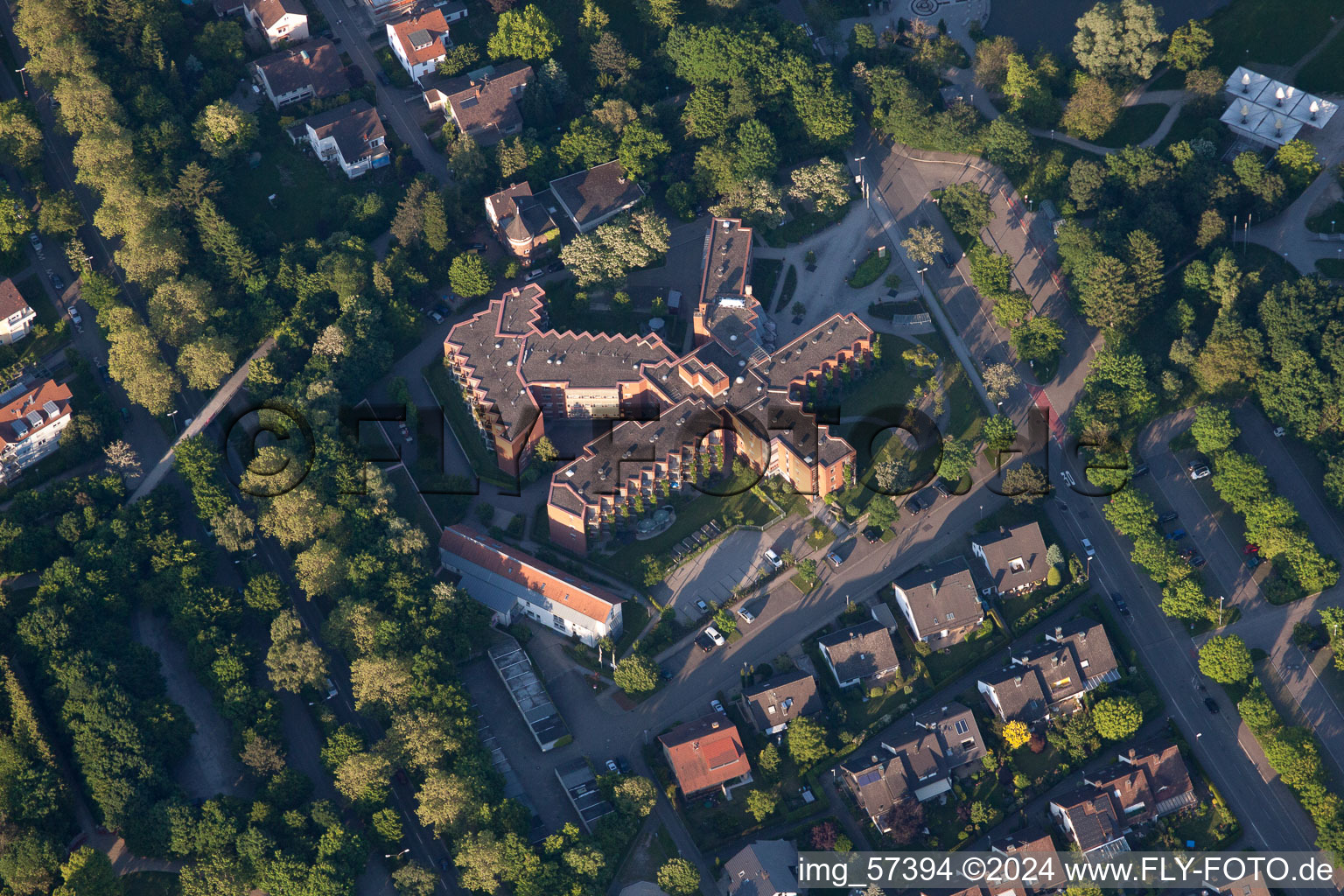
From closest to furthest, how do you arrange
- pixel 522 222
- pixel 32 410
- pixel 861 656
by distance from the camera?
pixel 861 656 → pixel 32 410 → pixel 522 222

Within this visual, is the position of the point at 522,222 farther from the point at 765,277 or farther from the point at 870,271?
the point at 870,271

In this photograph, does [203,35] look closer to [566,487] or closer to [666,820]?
[566,487]

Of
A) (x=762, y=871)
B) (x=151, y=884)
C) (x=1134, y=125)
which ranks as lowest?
(x=762, y=871)

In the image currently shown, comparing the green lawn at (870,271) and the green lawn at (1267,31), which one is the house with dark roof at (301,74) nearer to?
the green lawn at (870,271)

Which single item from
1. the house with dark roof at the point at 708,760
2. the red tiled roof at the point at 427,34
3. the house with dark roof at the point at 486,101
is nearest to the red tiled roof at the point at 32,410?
the house with dark roof at the point at 486,101

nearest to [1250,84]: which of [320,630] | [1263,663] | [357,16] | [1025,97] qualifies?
[1025,97]

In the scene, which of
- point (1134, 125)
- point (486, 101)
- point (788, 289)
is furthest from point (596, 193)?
point (1134, 125)

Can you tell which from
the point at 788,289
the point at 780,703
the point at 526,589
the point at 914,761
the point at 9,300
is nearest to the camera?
the point at 914,761
